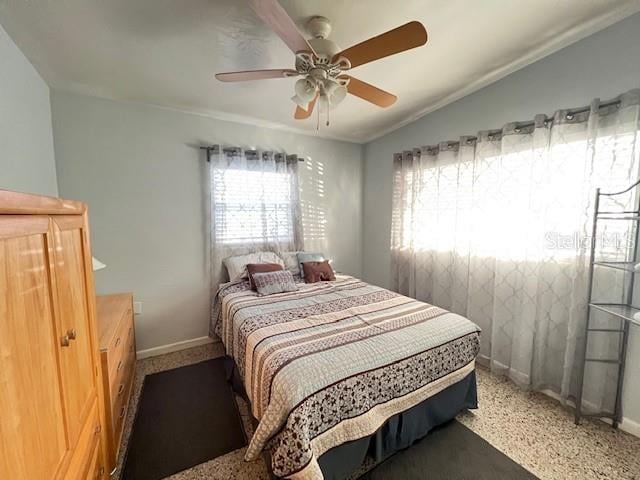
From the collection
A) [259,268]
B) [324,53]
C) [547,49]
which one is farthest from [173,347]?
[547,49]

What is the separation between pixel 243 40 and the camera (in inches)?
70.3

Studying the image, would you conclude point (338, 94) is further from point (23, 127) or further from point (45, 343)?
point (23, 127)

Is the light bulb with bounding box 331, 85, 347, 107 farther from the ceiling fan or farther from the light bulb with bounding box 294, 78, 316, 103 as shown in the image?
the light bulb with bounding box 294, 78, 316, 103

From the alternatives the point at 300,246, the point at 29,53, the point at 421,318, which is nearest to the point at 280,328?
the point at 421,318

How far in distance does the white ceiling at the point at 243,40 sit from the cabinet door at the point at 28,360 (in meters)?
1.55

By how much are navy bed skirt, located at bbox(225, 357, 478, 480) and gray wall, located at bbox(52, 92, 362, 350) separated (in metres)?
1.32

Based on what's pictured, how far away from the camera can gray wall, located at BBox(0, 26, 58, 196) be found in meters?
1.58

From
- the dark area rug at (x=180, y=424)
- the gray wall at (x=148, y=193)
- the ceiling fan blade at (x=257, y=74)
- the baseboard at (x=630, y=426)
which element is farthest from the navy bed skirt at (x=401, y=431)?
the ceiling fan blade at (x=257, y=74)

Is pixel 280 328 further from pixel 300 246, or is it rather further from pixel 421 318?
pixel 300 246

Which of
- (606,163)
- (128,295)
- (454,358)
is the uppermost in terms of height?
(606,163)

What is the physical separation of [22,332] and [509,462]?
225 centimetres

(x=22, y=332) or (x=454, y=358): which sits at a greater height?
(x=22, y=332)

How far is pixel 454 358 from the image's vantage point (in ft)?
5.68

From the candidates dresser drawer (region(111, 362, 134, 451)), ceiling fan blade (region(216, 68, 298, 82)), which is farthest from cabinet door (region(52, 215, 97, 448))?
ceiling fan blade (region(216, 68, 298, 82))
